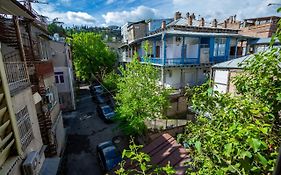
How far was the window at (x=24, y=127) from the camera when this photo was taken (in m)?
5.82

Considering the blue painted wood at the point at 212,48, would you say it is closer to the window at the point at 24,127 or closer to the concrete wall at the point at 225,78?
the concrete wall at the point at 225,78

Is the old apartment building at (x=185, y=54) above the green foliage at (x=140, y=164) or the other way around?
above

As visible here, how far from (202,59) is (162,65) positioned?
540 centimetres

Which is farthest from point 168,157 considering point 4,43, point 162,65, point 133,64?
point 162,65

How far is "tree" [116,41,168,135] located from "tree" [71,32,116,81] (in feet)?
65.1

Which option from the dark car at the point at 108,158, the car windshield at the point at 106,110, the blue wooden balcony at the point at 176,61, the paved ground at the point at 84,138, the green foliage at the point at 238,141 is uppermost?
the blue wooden balcony at the point at 176,61

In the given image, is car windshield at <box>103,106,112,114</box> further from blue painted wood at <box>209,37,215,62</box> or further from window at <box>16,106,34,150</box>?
blue painted wood at <box>209,37,215,62</box>

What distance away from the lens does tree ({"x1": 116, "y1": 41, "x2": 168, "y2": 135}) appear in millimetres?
11336

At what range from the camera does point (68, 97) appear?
65.9 feet

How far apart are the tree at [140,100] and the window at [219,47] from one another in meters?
10.9

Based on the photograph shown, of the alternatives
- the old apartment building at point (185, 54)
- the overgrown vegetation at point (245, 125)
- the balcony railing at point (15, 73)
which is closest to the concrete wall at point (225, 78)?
the old apartment building at point (185, 54)

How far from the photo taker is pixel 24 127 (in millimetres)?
6230

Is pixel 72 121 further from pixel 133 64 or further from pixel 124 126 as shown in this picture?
pixel 133 64

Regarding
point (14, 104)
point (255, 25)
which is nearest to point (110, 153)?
point (14, 104)
